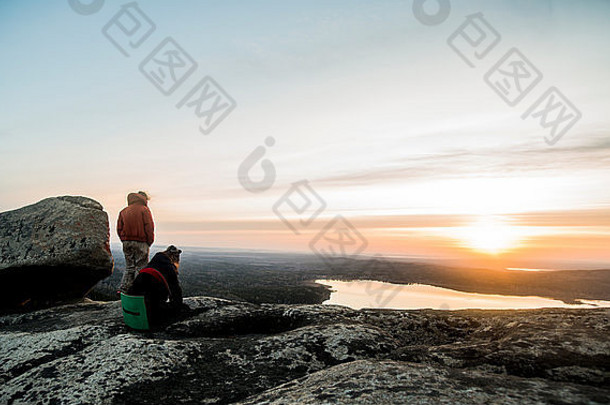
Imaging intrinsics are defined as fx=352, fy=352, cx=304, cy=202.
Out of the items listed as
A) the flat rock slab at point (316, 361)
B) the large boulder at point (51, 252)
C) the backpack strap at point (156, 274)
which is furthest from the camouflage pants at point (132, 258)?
the backpack strap at point (156, 274)

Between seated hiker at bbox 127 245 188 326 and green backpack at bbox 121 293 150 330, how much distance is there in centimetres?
12

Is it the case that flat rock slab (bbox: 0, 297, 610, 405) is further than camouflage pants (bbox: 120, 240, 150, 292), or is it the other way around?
camouflage pants (bbox: 120, 240, 150, 292)

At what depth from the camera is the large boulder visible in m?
16.7

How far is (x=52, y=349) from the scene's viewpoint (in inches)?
360

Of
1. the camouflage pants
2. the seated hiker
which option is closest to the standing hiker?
the camouflage pants

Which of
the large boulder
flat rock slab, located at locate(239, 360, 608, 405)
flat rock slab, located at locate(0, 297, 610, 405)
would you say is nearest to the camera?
flat rock slab, located at locate(239, 360, 608, 405)

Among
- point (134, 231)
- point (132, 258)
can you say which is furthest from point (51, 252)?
point (134, 231)

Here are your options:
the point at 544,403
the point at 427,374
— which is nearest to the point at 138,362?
Result: the point at 427,374

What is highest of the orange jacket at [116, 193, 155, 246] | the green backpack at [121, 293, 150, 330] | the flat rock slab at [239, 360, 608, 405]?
the orange jacket at [116, 193, 155, 246]

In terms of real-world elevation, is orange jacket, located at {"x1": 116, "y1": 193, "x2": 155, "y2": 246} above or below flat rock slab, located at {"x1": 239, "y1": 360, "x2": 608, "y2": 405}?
above

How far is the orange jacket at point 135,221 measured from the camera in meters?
15.6

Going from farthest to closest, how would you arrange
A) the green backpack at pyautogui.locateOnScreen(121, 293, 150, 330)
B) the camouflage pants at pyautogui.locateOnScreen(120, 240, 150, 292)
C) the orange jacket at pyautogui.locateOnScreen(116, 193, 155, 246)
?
the camouflage pants at pyautogui.locateOnScreen(120, 240, 150, 292)
the orange jacket at pyautogui.locateOnScreen(116, 193, 155, 246)
the green backpack at pyautogui.locateOnScreen(121, 293, 150, 330)

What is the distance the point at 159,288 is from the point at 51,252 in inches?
413

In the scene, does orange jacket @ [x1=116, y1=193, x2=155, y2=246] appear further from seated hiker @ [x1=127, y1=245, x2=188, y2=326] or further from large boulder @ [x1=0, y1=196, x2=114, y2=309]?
seated hiker @ [x1=127, y1=245, x2=188, y2=326]
